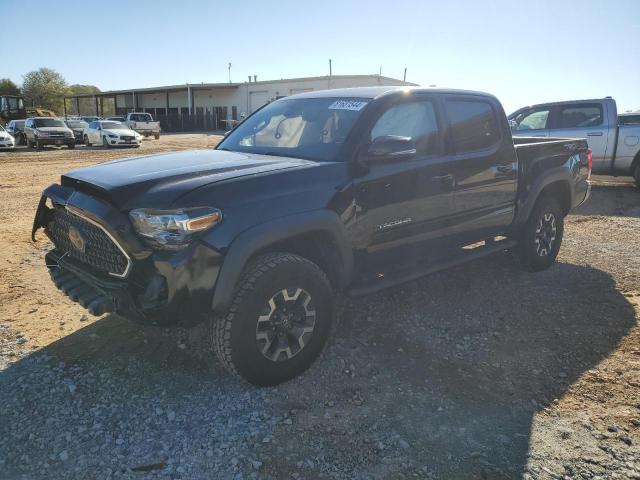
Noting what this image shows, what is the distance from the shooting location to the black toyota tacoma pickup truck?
2.83 m

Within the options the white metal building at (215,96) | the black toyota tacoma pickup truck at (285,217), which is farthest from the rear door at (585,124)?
the white metal building at (215,96)

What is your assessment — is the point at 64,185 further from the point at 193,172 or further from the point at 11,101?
the point at 11,101

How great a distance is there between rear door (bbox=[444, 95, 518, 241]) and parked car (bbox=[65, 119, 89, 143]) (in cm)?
2823

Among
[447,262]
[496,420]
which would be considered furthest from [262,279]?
[447,262]

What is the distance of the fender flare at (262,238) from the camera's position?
284 centimetres

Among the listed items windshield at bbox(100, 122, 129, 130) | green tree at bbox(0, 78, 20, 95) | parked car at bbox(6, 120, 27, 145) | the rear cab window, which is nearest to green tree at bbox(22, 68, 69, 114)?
green tree at bbox(0, 78, 20, 95)

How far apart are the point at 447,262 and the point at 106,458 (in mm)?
2974

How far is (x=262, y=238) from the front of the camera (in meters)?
2.95

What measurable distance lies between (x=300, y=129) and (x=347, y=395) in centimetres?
210

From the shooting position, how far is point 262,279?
3.00 m

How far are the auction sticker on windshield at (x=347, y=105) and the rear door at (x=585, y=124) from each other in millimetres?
8542

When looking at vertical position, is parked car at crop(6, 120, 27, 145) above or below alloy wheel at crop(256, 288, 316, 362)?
above

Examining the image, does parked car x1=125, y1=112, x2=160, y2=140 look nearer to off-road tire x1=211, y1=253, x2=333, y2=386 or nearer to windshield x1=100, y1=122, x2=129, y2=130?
windshield x1=100, y1=122, x2=129, y2=130

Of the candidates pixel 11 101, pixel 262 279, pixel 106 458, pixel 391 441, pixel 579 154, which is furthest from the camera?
pixel 11 101
